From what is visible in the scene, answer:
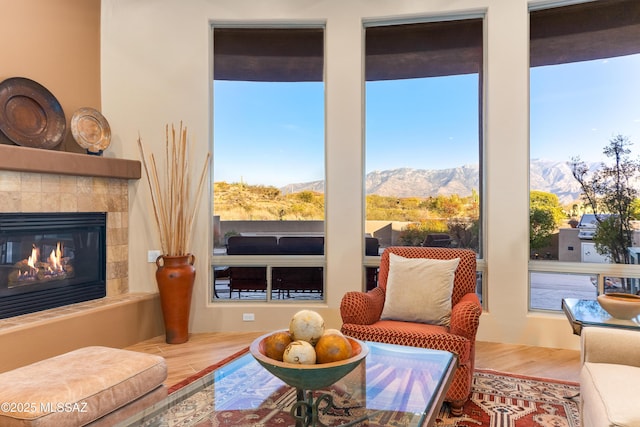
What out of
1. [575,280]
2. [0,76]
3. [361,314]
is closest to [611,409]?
[361,314]

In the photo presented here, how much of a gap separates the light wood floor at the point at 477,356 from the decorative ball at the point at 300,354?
1.78 meters

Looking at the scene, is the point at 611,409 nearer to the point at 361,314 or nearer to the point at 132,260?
the point at 361,314

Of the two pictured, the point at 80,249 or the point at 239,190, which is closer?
the point at 80,249

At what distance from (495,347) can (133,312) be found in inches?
131

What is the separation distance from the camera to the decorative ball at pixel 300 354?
4.65 feet

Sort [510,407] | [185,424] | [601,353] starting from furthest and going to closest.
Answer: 1. [510,407]
2. [601,353]
3. [185,424]

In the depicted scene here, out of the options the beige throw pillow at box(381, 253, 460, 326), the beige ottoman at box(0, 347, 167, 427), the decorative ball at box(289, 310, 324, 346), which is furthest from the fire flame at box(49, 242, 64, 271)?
the decorative ball at box(289, 310, 324, 346)

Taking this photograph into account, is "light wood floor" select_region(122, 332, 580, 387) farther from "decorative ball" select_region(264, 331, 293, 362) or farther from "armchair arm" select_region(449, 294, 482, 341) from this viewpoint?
"decorative ball" select_region(264, 331, 293, 362)

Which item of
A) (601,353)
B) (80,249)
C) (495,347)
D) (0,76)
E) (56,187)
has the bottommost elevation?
(495,347)

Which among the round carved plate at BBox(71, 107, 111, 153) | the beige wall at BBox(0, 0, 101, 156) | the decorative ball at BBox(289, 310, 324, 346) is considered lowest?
the decorative ball at BBox(289, 310, 324, 346)

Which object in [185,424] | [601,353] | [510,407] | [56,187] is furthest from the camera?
[56,187]

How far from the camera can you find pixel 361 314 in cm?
261

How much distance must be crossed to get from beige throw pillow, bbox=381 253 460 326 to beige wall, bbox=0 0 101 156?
317cm

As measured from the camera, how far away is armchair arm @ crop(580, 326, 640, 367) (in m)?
1.89
